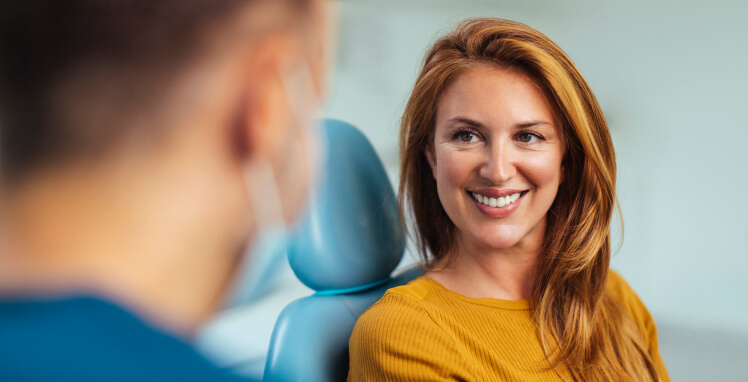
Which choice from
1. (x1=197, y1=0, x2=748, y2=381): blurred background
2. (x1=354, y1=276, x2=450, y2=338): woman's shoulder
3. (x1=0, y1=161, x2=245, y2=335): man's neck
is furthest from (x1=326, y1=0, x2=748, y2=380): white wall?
(x1=0, y1=161, x2=245, y2=335): man's neck

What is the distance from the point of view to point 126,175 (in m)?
0.87

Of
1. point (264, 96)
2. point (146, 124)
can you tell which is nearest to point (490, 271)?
point (264, 96)

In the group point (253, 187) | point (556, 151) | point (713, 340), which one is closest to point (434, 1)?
point (556, 151)

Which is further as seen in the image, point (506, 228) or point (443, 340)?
point (506, 228)

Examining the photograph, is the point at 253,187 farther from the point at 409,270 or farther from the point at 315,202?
the point at 409,270

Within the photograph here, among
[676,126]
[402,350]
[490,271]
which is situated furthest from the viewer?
[676,126]

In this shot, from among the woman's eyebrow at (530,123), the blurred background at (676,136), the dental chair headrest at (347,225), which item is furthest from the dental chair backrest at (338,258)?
the blurred background at (676,136)

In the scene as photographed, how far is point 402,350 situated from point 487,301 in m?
0.26

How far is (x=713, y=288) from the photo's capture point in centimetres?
189

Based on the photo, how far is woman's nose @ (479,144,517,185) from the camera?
108 centimetres

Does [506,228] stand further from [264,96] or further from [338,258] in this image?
[264,96]

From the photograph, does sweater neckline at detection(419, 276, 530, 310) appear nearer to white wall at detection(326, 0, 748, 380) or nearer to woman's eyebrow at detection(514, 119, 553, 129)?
woman's eyebrow at detection(514, 119, 553, 129)

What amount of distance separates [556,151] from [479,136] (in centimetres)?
15

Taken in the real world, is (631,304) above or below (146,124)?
below
